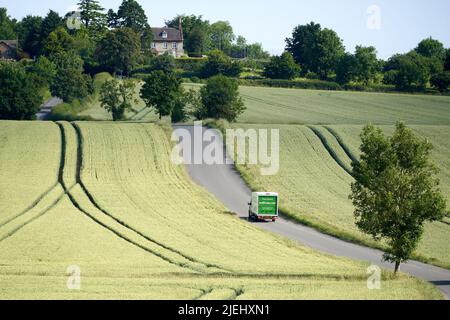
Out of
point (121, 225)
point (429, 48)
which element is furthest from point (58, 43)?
point (121, 225)

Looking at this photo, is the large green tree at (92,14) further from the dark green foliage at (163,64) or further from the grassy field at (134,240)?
the grassy field at (134,240)

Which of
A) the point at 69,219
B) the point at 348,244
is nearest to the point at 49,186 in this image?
the point at 69,219

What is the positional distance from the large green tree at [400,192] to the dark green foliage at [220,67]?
328ft

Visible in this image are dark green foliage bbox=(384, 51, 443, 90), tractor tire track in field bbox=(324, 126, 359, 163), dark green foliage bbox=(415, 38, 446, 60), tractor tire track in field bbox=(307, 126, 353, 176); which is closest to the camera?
tractor tire track in field bbox=(307, 126, 353, 176)

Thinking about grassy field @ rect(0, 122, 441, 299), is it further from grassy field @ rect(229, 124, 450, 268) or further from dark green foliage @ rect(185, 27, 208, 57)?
dark green foliage @ rect(185, 27, 208, 57)

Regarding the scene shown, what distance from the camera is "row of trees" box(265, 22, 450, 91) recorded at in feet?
466

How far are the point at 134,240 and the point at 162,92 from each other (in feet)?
172

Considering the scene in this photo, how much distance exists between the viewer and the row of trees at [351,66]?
466 feet

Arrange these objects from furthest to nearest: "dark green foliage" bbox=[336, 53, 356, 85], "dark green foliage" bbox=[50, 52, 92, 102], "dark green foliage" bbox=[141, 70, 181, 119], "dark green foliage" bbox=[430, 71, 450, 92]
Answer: "dark green foliage" bbox=[336, 53, 356, 85] → "dark green foliage" bbox=[430, 71, 450, 92] → "dark green foliage" bbox=[50, 52, 92, 102] → "dark green foliage" bbox=[141, 70, 181, 119]

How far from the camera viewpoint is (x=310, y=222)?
2176 inches

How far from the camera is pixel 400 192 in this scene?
4047 cm

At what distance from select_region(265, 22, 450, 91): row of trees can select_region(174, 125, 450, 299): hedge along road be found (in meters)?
66.5

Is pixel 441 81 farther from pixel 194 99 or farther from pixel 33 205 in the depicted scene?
pixel 33 205

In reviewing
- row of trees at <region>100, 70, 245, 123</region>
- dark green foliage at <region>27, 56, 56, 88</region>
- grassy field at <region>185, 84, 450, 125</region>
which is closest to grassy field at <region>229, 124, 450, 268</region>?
row of trees at <region>100, 70, 245, 123</region>
